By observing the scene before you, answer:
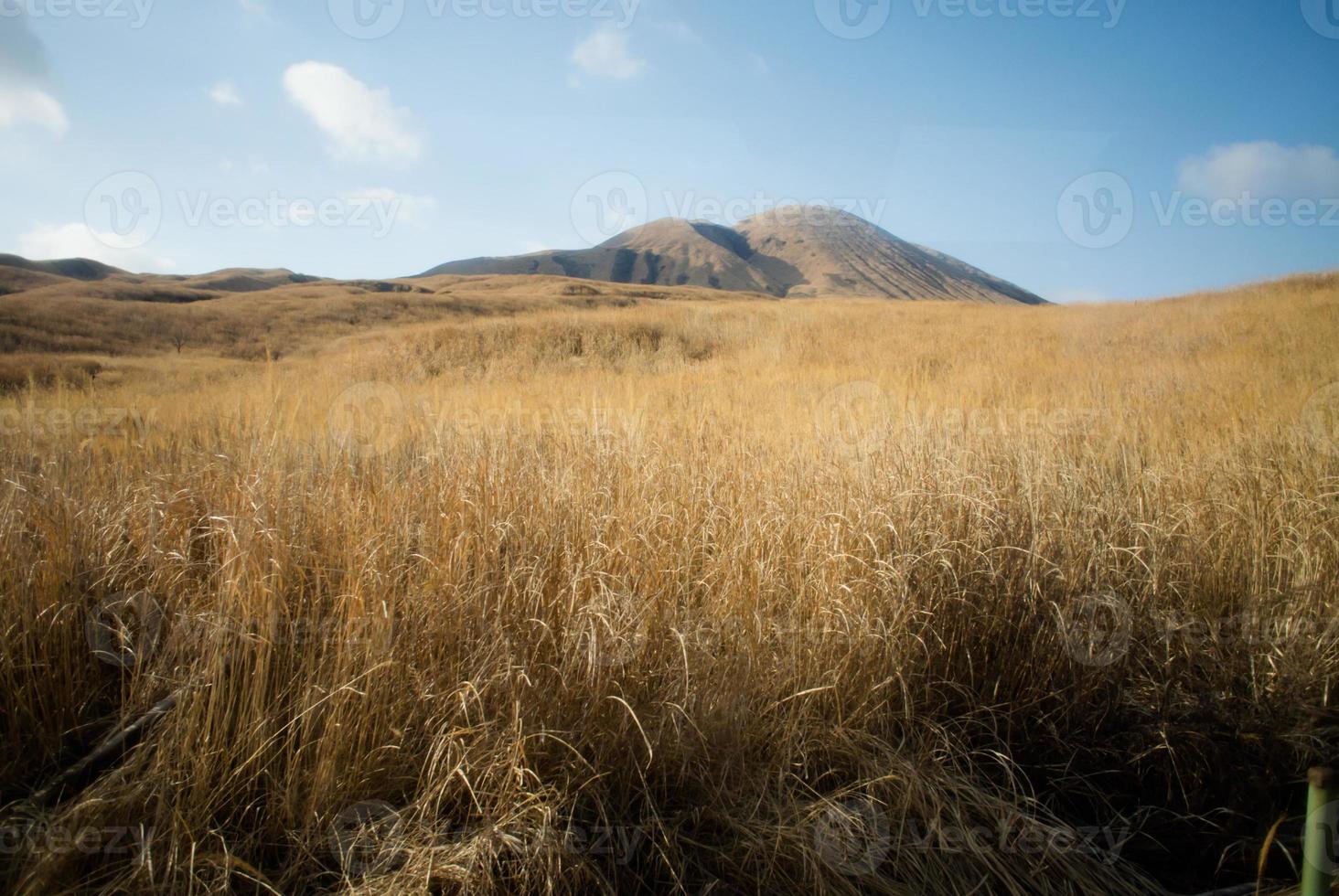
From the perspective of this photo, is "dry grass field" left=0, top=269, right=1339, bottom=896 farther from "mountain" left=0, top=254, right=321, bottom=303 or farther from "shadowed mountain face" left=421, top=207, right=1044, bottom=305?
"shadowed mountain face" left=421, top=207, right=1044, bottom=305

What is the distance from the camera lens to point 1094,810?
202 cm

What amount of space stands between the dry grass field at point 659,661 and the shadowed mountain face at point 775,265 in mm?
128453

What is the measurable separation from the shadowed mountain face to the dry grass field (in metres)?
128

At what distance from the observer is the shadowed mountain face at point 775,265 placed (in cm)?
14125

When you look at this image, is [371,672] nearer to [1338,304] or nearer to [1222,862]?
[1222,862]

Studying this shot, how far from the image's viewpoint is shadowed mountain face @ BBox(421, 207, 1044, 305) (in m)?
141

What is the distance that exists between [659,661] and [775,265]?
180 metres

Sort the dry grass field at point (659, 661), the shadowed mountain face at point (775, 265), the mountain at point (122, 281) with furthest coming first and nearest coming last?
the shadowed mountain face at point (775, 265) < the mountain at point (122, 281) < the dry grass field at point (659, 661)

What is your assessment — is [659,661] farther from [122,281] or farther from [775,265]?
[775,265]

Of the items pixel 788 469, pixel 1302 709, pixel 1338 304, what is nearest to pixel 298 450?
pixel 788 469

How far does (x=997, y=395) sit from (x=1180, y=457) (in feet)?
10.9

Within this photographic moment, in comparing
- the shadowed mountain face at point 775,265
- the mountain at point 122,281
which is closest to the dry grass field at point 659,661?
the mountain at point 122,281

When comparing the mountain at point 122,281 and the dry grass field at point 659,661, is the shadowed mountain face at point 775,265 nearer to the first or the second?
the mountain at point 122,281

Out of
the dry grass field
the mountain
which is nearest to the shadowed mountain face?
the mountain
